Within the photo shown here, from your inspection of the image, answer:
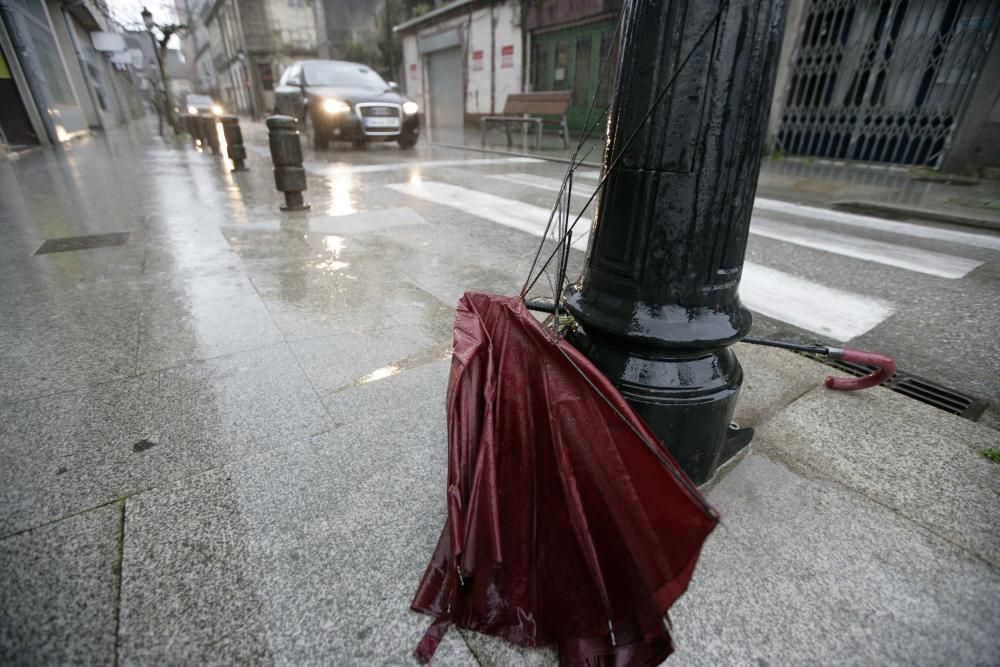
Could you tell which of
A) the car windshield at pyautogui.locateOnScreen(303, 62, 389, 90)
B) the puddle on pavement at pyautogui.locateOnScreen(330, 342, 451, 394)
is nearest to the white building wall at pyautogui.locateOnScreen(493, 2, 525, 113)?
the car windshield at pyautogui.locateOnScreen(303, 62, 389, 90)

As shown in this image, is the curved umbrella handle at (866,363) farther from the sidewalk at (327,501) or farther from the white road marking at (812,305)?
the white road marking at (812,305)

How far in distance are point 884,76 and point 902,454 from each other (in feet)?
35.2

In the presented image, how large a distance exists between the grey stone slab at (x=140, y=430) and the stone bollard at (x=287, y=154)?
11.4 feet

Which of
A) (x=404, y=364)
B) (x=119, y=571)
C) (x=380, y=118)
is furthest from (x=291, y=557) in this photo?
(x=380, y=118)

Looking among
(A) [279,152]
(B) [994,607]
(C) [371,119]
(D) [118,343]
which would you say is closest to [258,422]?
(D) [118,343]

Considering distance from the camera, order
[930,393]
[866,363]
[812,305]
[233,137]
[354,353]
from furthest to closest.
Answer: [233,137]
[812,305]
[354,353]
[930,393]
[866,363]

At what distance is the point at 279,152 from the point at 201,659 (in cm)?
501

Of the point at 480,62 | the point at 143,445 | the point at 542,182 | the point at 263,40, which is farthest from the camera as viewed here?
the point at 263,40

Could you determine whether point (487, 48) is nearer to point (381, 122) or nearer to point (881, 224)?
point (381, 122)

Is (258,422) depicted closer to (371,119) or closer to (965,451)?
(965,451)

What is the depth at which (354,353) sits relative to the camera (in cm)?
253

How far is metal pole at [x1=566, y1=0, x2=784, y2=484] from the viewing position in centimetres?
119

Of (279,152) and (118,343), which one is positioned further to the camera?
(279,152)

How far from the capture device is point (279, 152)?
5.08 metres
